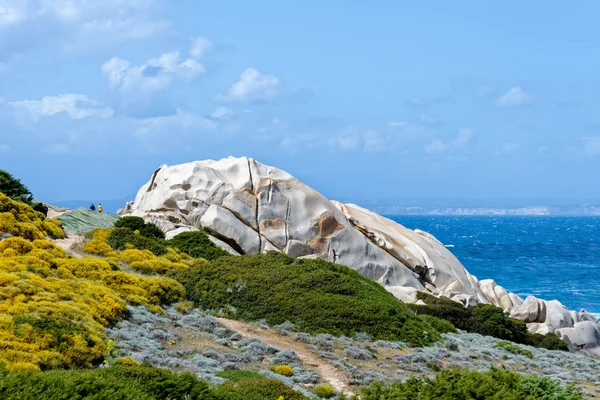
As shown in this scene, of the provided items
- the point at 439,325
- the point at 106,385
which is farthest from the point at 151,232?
the point at 106,385

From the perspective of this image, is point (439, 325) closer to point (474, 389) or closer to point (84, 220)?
point (474, 389)

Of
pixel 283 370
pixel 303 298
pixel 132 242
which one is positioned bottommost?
pixel 283 370

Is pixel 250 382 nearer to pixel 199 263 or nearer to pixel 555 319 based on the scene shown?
pixel 199 263

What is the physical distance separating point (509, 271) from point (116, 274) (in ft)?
Answer: 235

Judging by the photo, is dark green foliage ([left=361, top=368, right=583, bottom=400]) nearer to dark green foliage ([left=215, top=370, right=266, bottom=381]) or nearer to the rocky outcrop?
dark green foliage ([left=215, top=370, right=266, bottom=381])

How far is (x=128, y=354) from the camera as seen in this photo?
18.8 m

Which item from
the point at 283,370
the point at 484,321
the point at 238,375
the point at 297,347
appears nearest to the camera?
the point at 238,375

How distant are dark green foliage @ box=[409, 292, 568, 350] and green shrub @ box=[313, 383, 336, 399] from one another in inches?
639

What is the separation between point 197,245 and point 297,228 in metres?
6.98

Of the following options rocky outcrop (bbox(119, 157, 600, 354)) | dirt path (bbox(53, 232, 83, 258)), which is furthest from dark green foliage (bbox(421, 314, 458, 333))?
dirt path (bbox(53, 232, 83, 258))

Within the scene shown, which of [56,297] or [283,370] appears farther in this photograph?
[56,297]

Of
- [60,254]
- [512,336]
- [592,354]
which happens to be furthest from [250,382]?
[592,354]

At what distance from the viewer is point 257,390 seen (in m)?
16.2

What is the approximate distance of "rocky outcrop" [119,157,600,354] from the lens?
40.2 meters
